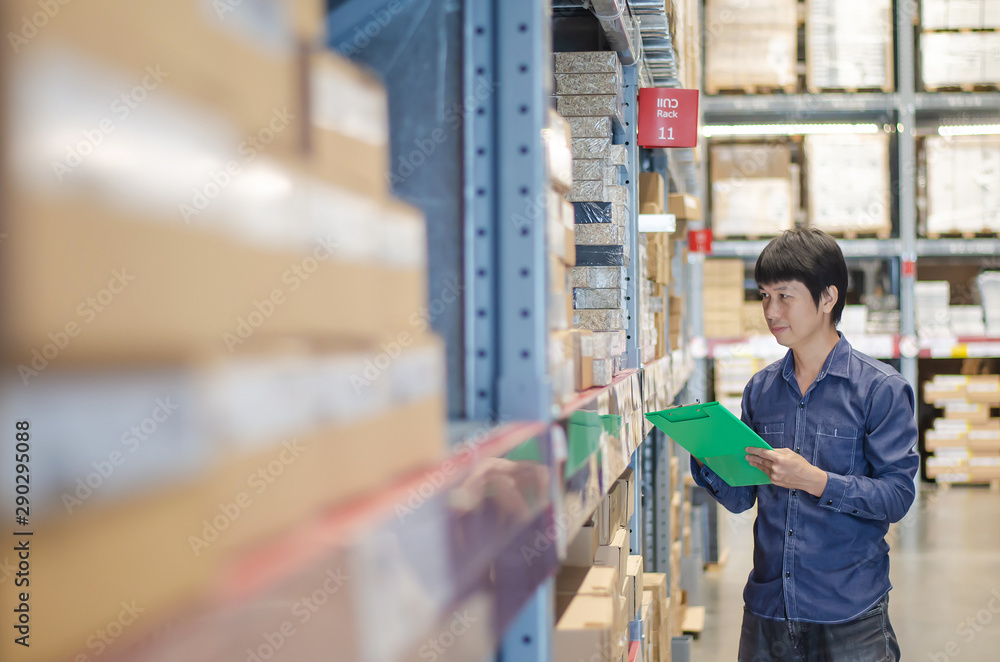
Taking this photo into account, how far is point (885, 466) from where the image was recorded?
1.99 m

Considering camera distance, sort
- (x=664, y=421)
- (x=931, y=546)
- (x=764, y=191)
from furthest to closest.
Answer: (x=764, y=191)
(x=931, y=546)
(x=664, y=421)

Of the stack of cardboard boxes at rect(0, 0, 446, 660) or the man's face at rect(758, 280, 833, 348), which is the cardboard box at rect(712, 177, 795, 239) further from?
the stack of cardboard boxes at rect(0, 0, 446, 660)

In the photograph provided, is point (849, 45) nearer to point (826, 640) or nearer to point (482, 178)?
point (826, 640)

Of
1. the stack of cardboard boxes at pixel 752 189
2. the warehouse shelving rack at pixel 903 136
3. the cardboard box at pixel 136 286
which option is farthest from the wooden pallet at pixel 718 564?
the cardboard box at pixel 136 286

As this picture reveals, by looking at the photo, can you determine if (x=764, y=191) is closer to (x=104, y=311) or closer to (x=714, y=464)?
(x=714, y=464)

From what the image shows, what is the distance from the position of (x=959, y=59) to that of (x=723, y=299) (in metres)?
2.54

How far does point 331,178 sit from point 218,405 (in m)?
0.24

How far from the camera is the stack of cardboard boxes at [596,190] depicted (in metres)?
2.22

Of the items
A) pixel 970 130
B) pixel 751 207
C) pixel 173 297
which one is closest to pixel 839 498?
pixel 173 297

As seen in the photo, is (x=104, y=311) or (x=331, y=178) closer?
(x=104, y=311)

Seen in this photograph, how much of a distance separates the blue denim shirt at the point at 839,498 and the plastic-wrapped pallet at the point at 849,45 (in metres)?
5.29

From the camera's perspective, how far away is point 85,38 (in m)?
0.43

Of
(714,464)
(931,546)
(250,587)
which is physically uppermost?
(250,587)

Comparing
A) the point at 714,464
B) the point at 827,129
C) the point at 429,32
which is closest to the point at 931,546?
the point at 827,129
